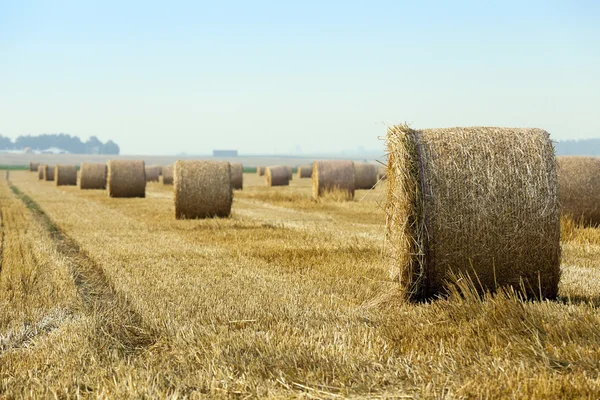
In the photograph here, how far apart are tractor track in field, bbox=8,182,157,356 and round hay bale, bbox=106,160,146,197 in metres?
14.0

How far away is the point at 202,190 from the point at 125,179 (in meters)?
A: 9.36

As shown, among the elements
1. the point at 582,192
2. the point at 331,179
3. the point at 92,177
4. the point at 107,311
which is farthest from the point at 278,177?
the point at 107,311

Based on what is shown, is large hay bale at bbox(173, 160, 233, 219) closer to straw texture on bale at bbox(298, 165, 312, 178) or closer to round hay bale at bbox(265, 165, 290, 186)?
round hay bale at bbox(265, 165, 290, 186)

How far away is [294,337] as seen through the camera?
549 cm

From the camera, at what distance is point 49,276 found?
27.5ft

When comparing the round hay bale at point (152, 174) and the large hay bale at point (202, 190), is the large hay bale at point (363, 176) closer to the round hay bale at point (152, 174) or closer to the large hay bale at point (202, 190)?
the round hay bale at point (152, 174)

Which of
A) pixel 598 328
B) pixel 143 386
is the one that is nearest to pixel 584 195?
pixel 598 328

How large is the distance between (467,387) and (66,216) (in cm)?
1419

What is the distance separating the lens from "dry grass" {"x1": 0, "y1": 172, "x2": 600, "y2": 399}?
4465 mm

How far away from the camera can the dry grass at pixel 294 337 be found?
446 cm

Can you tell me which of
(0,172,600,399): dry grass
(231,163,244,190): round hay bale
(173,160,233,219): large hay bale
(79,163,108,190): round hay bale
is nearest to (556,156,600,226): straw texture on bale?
(0,172,600,399): dry grass

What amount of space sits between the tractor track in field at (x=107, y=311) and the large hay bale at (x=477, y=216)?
239 centimetres

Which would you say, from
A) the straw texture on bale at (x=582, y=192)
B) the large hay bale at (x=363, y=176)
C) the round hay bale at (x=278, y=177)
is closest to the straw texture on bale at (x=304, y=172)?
the round hay bale at (x=278, y=177)

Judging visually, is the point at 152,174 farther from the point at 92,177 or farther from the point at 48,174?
the point at 92,177
